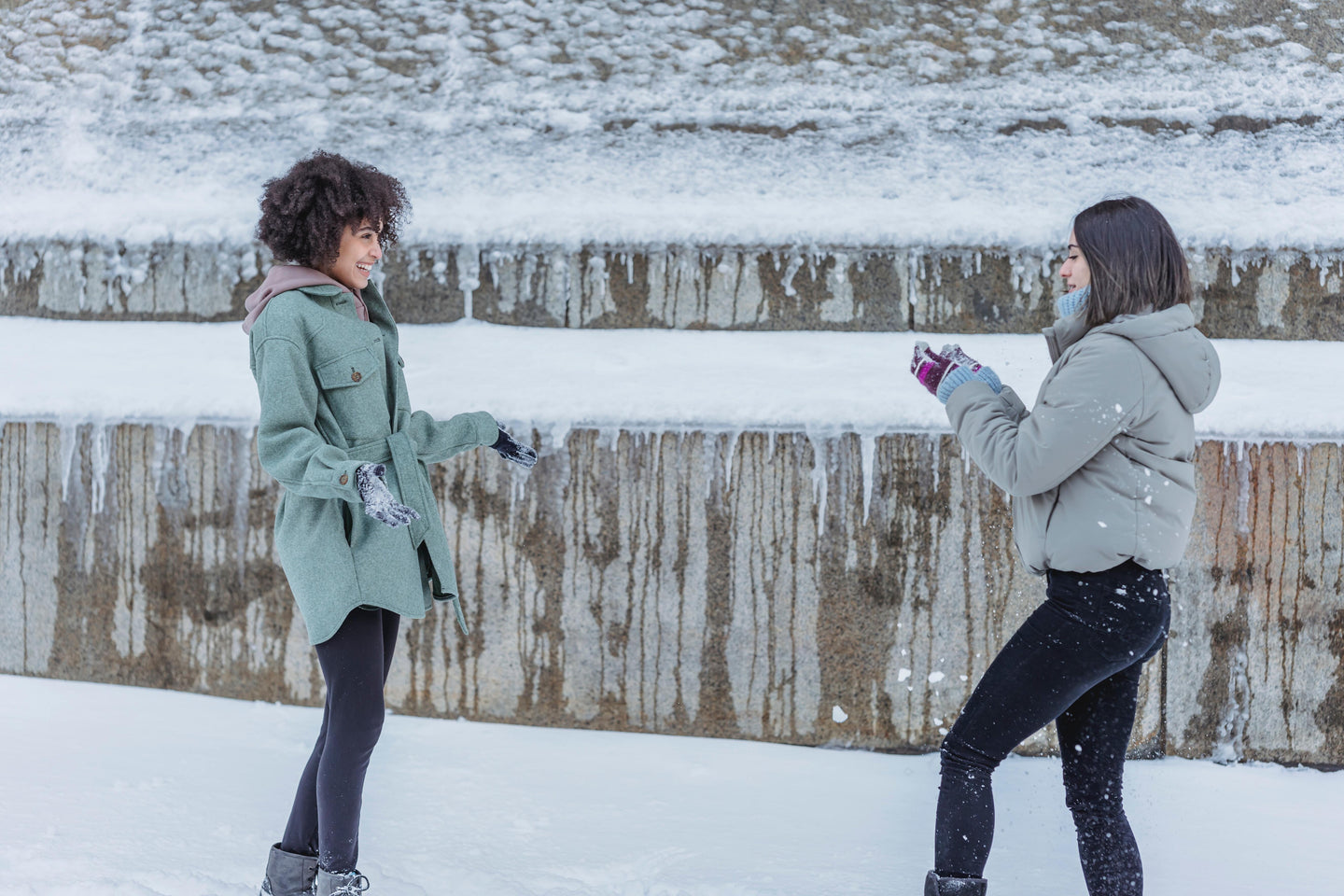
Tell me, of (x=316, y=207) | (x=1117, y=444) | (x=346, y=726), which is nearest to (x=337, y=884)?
(x=346, y=726)

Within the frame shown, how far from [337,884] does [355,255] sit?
1306 millimetres

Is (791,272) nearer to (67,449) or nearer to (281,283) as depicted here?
(281,283)

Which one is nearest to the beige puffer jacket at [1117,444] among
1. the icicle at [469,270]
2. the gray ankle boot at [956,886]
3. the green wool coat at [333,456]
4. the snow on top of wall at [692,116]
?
the gray ankle boot at [956,886]

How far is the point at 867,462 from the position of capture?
11.4ft

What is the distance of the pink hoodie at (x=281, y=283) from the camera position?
214cm

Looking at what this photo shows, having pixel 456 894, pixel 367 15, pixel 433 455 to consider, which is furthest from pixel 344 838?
pixel 367 15

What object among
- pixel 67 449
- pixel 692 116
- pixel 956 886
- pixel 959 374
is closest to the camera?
pixel 956 886

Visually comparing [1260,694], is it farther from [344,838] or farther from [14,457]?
[14,457]

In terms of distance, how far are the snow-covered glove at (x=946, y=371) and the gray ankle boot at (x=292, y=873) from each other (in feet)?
5.51

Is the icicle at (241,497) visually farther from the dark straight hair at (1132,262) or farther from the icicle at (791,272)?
the dark straight hair at (1132,262)

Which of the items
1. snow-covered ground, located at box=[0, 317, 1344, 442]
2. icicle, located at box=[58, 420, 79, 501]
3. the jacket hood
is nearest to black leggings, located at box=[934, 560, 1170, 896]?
the jacket hood

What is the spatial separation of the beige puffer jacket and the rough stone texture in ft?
6.17

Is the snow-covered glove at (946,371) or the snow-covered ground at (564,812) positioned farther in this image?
the snow-covered ground at (564,812)

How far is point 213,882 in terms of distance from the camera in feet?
8.33
